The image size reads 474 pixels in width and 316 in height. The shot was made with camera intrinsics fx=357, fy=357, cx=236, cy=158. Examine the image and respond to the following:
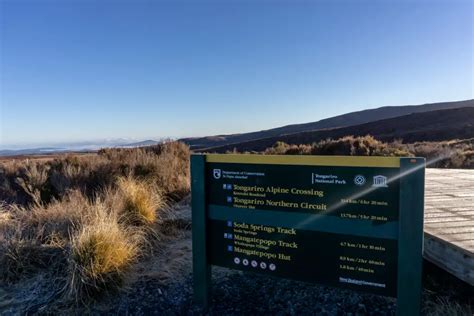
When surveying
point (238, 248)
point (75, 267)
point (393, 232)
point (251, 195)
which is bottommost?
point (75, 267)

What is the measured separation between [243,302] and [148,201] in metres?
2.87

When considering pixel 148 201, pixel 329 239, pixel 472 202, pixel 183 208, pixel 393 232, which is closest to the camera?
pixel 393 232

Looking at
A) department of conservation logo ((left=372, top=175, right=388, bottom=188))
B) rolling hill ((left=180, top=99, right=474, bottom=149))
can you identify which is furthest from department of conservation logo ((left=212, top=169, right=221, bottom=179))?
rolling hill ((left=180, top=99, right=474, bottom=149))

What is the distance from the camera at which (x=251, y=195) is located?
313 centimetres

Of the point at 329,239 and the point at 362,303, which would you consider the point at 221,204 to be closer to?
the point at 329,239

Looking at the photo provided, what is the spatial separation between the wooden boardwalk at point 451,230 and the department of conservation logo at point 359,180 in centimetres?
104

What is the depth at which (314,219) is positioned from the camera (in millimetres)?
2869

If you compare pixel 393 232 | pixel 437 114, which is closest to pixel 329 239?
pixel 393 232

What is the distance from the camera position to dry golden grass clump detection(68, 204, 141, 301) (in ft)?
11.5

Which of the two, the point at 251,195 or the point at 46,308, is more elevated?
the point at 251,195

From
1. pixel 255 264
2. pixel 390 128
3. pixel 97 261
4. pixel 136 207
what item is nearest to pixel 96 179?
pixel 136 207

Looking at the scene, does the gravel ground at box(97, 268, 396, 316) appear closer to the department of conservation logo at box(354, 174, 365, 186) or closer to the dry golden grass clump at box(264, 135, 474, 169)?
the department of conservation logo at box(354, 174, 365, 186)

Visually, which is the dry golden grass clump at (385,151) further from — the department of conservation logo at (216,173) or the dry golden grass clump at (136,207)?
the department of conservation logo at (216,173)

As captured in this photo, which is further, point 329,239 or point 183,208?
point 183,208
